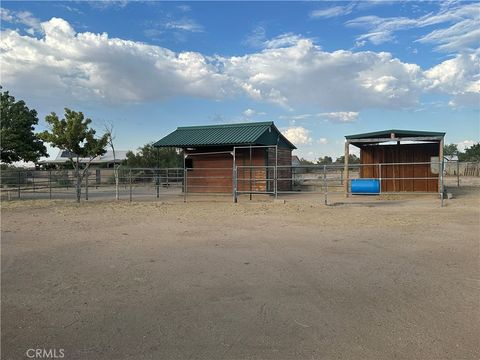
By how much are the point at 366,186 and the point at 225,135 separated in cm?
962

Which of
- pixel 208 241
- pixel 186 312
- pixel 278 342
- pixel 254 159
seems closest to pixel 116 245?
pixel 208 241

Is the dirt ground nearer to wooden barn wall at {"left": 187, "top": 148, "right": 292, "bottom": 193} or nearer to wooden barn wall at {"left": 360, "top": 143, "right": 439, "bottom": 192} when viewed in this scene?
wooden barn wall at {"left": 360, "top": 143, "right": 439, "bottom": 192}

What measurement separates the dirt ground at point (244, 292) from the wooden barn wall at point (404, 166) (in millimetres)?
12243

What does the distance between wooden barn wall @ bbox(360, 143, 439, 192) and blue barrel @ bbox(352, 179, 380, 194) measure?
554cm

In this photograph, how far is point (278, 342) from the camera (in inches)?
160

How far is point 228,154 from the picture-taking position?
24344 mm

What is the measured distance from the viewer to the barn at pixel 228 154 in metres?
23.6

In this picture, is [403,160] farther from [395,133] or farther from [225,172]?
[225,172]

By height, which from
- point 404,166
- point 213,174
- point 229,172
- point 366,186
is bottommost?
point 366,186

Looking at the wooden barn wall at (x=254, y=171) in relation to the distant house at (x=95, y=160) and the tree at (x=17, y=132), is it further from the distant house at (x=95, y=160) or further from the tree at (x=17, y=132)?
the distant house at (x=95, y=160)

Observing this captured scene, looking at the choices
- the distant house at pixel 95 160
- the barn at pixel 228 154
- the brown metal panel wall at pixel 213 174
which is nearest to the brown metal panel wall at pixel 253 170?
the barn at pixel 228 154

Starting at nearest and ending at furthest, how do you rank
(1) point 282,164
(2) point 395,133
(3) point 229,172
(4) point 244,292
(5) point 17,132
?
(4) point 244,292
(2) point 395,133
(5) point 17,132
(3) point 229,172
(1) point 282,164

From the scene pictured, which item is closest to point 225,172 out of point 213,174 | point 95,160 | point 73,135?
point 213,174

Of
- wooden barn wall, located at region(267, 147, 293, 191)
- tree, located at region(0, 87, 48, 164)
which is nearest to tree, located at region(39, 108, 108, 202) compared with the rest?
tree, located at region(0, 87, 48, 164)
